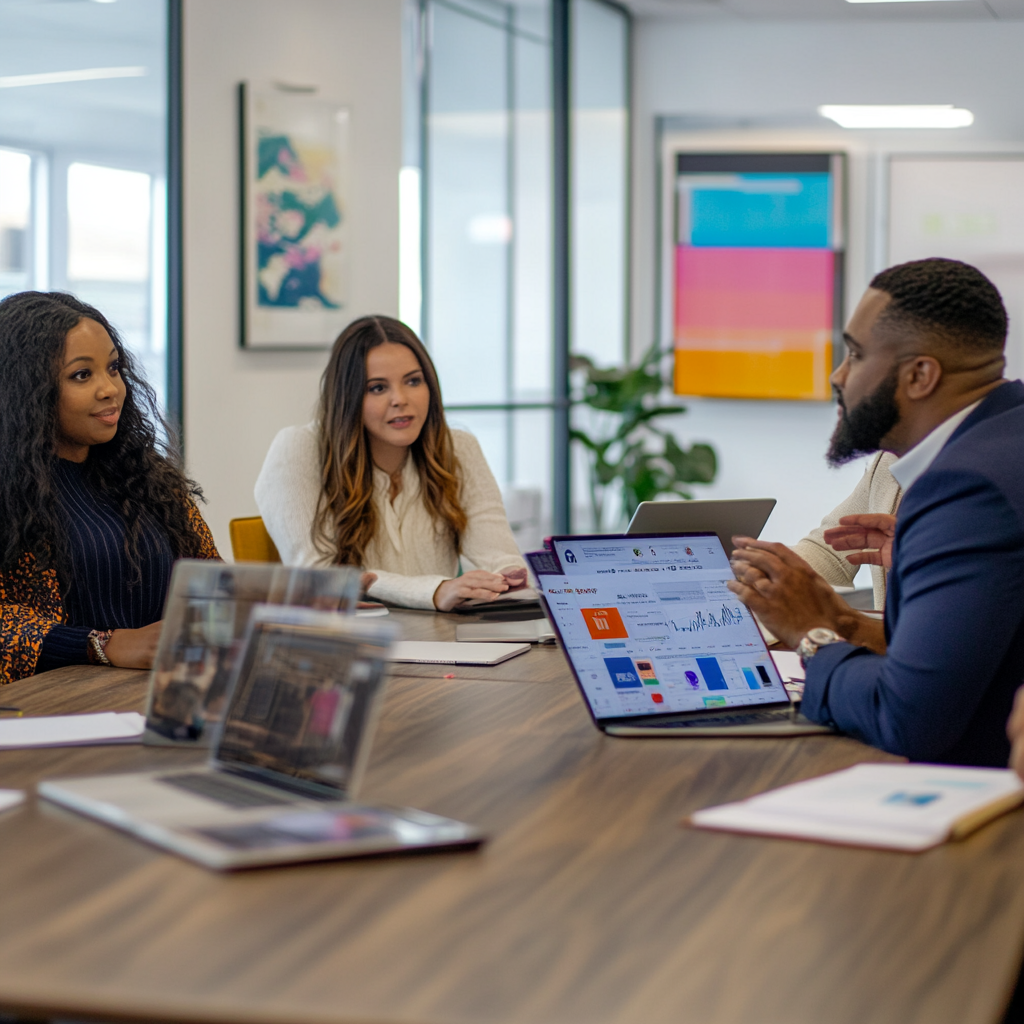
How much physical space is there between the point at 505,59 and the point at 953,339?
199 inches

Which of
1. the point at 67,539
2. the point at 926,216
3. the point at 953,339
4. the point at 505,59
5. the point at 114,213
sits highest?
the point at 505,59

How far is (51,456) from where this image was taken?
2.57m

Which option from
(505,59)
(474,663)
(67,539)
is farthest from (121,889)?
(505,59)

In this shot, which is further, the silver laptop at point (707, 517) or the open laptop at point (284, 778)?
the silver laptop at point (707, 517)

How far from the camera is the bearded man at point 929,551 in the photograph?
1548 millimetres

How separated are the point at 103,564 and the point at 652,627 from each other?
1214 mm

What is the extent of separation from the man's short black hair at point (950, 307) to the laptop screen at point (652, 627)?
0.43m

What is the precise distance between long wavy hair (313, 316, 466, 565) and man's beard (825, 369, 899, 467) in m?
1.56

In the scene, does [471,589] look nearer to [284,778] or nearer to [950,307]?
[950,307]

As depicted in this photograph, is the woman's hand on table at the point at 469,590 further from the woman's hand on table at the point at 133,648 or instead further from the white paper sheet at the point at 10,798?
the white paper sheet at the point at 10,798

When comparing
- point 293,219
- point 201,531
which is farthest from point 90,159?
point 201,531

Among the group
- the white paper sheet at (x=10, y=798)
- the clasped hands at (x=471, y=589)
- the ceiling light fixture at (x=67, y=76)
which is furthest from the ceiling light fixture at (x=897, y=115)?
the white paper sheet at (x=10, y=798)

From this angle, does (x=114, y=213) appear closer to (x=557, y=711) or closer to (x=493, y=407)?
(x=493, y=407)

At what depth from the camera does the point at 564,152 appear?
22.3 feet
